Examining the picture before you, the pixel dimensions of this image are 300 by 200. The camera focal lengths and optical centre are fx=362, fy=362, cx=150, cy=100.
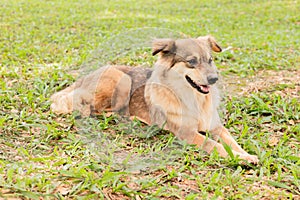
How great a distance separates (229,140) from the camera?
147 inches

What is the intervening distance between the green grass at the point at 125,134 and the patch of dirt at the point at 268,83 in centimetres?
2

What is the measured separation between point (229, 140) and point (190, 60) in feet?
3.01

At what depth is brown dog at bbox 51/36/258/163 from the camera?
3.71 meters

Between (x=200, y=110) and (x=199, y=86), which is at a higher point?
(x=199, y=86)

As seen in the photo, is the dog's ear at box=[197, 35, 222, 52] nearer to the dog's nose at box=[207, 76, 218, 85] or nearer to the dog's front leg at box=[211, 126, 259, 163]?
the dog's nose at box=[207, 76, 218, 85]

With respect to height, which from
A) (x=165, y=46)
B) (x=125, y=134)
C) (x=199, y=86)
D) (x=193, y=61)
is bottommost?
(x=125, y=134)

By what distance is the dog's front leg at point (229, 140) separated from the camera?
341 centimetres

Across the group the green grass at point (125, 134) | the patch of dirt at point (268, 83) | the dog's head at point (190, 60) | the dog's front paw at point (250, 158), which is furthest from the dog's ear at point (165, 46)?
the patch of dirt at point (268, 83)

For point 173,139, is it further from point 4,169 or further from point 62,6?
point 62,6

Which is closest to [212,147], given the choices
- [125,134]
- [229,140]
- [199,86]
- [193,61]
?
[229,140]

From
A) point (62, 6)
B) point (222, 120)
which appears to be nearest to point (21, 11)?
point (62, 6)

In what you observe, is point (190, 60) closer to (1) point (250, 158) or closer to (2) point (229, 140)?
(2) point (229, 140)

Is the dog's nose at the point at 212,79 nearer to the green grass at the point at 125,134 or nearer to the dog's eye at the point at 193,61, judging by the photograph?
the dog's eye at the point at 193,61

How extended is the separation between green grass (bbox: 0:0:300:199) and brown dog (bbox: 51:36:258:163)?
6.3 inches
